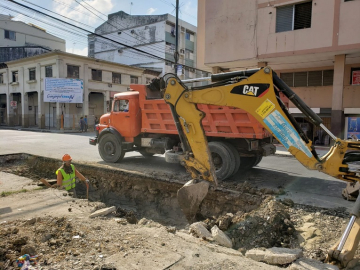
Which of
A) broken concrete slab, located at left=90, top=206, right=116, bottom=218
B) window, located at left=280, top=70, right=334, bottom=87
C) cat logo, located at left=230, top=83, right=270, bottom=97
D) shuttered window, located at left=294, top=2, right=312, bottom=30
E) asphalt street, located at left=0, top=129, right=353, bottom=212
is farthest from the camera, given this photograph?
window, located at left=280, top=70, right=334, bottom=87

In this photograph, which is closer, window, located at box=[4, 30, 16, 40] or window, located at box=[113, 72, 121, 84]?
window, located at box=[113, 72, 121, 84]

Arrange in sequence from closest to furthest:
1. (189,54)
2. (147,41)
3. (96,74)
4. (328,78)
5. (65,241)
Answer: (65,241) → (328,78) → (96,74) → (147,41) → (189,54)

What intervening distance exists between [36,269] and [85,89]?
88.7 feet

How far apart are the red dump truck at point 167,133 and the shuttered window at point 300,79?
9598 millimetres

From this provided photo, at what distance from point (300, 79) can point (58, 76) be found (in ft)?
70.7

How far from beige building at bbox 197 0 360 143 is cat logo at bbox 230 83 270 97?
9.81 m

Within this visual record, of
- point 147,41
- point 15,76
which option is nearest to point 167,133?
point 15,76

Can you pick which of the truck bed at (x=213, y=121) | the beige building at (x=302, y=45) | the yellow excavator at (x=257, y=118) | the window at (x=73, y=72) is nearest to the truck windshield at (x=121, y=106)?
the truck bed at (x=213, y=121)

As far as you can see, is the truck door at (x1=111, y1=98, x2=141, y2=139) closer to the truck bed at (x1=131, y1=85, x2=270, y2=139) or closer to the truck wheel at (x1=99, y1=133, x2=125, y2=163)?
the truck wheel at (x1=99, y1=133, x2=125, y2=163)

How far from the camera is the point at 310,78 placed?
634 inches

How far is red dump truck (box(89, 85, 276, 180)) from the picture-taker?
7461mm

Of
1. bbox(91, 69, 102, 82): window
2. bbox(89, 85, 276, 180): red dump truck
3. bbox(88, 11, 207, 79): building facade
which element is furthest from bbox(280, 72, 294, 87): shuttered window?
bbox(88, 11, 207, 79): building facade

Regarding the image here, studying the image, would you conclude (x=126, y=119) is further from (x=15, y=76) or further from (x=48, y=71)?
(x=15, y=76)

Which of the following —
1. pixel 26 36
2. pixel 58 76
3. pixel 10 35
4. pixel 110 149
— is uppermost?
pixel 26 36
